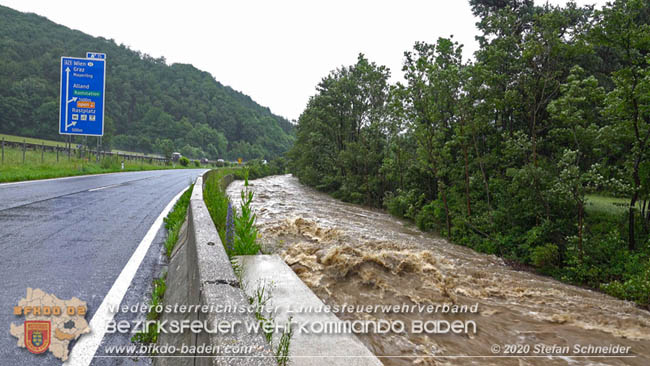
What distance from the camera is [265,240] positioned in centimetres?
772

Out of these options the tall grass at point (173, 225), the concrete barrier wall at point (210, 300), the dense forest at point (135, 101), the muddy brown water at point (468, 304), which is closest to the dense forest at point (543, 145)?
the muddy brown water at point (468, 304)

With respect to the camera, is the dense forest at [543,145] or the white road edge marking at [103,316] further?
the dense forest at [543,145]

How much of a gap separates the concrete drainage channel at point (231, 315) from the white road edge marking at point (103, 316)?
42cm

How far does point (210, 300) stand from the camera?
2053mm

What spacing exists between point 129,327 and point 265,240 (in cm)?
487

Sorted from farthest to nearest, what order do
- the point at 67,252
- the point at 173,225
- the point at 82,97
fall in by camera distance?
the point at 82,97
the point at 173,225
the point at 67,252

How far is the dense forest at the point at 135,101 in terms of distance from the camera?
2507 inches

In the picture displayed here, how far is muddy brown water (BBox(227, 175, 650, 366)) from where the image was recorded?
3916 mm

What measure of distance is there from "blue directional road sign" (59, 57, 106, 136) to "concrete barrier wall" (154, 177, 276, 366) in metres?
23.1

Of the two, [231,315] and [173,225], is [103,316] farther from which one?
[173,225]

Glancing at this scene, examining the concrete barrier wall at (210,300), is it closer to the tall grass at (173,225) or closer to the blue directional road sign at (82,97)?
the tall grass at (173,225)

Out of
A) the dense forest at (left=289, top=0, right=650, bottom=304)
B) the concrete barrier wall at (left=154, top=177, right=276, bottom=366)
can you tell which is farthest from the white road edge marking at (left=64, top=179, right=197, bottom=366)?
the dense forest at (left=289, top=0, right=650, bottom=304)

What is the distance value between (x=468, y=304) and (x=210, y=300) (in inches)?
178

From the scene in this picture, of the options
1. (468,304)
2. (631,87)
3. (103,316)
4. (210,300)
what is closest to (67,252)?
(103,316)
